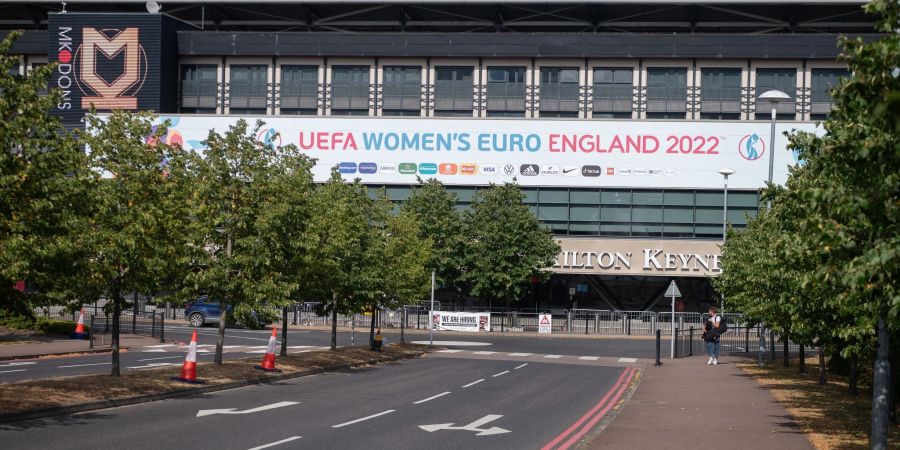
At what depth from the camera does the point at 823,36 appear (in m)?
67.1

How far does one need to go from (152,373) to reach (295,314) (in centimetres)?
3469

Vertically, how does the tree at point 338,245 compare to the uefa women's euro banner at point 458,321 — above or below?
above

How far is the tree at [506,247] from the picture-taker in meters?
58.7

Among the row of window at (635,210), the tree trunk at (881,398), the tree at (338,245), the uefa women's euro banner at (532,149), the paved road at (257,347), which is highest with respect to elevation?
the uefa women's euro banner at (532,149)

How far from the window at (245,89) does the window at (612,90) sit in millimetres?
23755

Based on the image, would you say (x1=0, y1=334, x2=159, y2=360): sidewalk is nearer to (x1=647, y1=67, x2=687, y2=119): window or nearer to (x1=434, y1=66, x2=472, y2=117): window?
(x1=434, y1=66, x2=472, y2=117): window

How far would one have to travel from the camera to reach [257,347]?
128ft

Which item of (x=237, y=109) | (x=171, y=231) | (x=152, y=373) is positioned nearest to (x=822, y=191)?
(x=171, y=231)

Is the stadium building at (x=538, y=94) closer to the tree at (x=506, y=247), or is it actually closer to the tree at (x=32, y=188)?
the tree at (x=506, y=247)

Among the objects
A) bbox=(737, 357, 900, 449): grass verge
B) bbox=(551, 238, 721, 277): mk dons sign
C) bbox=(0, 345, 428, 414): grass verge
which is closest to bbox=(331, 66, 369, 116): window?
bbox=(551, 238, 721, 277): mk dons sign

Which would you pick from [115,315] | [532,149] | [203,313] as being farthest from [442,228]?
[115,315]

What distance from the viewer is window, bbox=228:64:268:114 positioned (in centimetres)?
7119

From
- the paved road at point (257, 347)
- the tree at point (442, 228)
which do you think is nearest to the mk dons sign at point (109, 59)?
the tree at point (442, 228)

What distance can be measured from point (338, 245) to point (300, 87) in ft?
135
